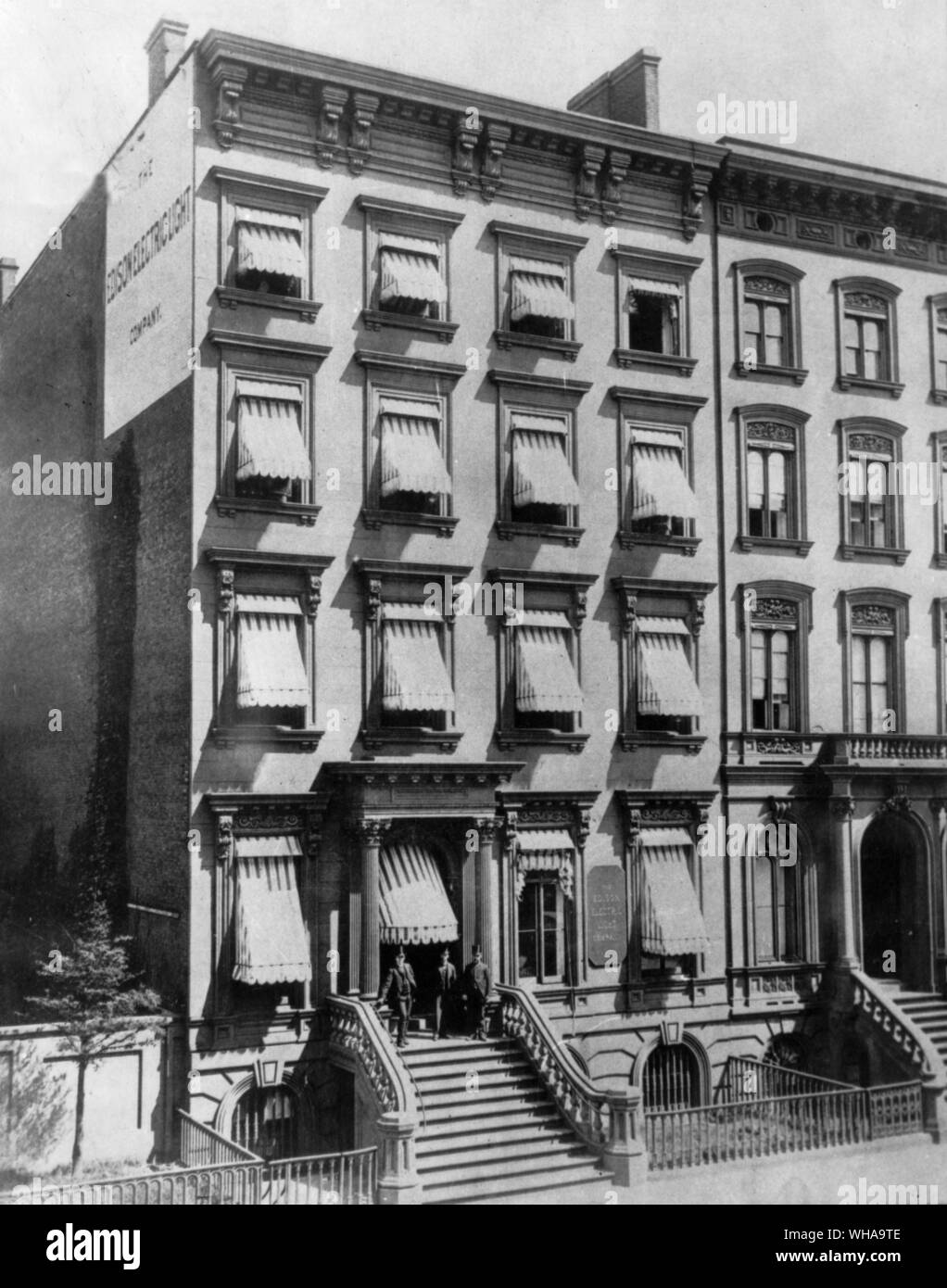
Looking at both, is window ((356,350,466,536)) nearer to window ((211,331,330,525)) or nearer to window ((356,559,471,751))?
window ((356,559,471,751))

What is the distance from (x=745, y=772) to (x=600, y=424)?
24.8 feet

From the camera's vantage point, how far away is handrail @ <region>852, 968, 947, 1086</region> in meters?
24.4

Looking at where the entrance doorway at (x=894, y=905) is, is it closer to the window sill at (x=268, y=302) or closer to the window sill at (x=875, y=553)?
the window sill at (x=875, y=553)

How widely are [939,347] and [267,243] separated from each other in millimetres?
15475

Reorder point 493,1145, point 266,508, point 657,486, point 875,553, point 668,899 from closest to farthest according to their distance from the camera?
point 493,1145 < point 266,508 < point 668,899 < point 657,486 < point 875,553

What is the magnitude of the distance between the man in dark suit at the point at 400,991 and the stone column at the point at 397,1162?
9.89 feet

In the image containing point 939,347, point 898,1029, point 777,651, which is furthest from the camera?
point 939,347

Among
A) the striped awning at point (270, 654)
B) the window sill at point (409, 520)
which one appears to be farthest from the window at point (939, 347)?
the striped awning at point (270, 654)

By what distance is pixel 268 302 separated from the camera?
930 inches

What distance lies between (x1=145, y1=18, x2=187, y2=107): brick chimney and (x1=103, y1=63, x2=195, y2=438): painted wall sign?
0.84 m

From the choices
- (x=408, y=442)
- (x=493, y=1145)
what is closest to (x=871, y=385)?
(x=408, y=442)

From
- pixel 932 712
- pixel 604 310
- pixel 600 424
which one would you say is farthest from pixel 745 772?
pixel 604 310

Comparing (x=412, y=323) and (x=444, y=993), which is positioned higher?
(x=412, y=323)

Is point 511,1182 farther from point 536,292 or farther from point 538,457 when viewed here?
point 536,292
